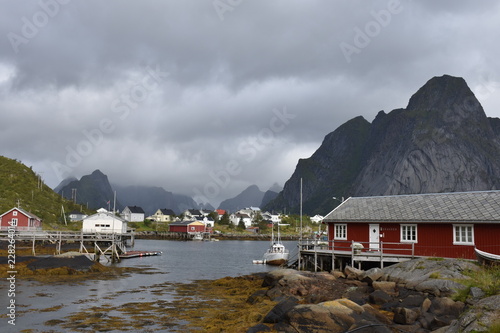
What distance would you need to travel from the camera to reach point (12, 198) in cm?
10481

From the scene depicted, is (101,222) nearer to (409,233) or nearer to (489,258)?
(409,233)

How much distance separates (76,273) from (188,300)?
18.1 meters

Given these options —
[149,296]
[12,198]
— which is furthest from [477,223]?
[12,198]

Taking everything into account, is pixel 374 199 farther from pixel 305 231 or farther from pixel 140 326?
pixel 305 231

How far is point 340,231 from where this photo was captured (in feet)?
141

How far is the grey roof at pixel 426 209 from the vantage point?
3484cm

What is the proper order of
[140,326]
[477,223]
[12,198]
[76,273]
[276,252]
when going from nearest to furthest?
[140,326] < [477,223] < [76,273] < [276,252] < [12,198]

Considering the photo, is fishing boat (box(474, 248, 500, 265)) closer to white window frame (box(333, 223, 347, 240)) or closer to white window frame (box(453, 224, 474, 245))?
white window frame (box(453, 224, 474, 245))

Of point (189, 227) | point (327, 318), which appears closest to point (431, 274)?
point (327, 318)

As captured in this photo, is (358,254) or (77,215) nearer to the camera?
(358,254)

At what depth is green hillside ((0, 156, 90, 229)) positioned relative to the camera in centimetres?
10349

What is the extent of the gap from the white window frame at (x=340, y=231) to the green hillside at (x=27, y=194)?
247 ft

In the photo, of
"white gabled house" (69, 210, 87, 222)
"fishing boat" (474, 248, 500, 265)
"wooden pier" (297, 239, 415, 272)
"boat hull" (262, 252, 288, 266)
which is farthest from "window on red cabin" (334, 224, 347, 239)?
"white gabled house" (69, 210, 87, 222)

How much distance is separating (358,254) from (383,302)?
47.7 ft
